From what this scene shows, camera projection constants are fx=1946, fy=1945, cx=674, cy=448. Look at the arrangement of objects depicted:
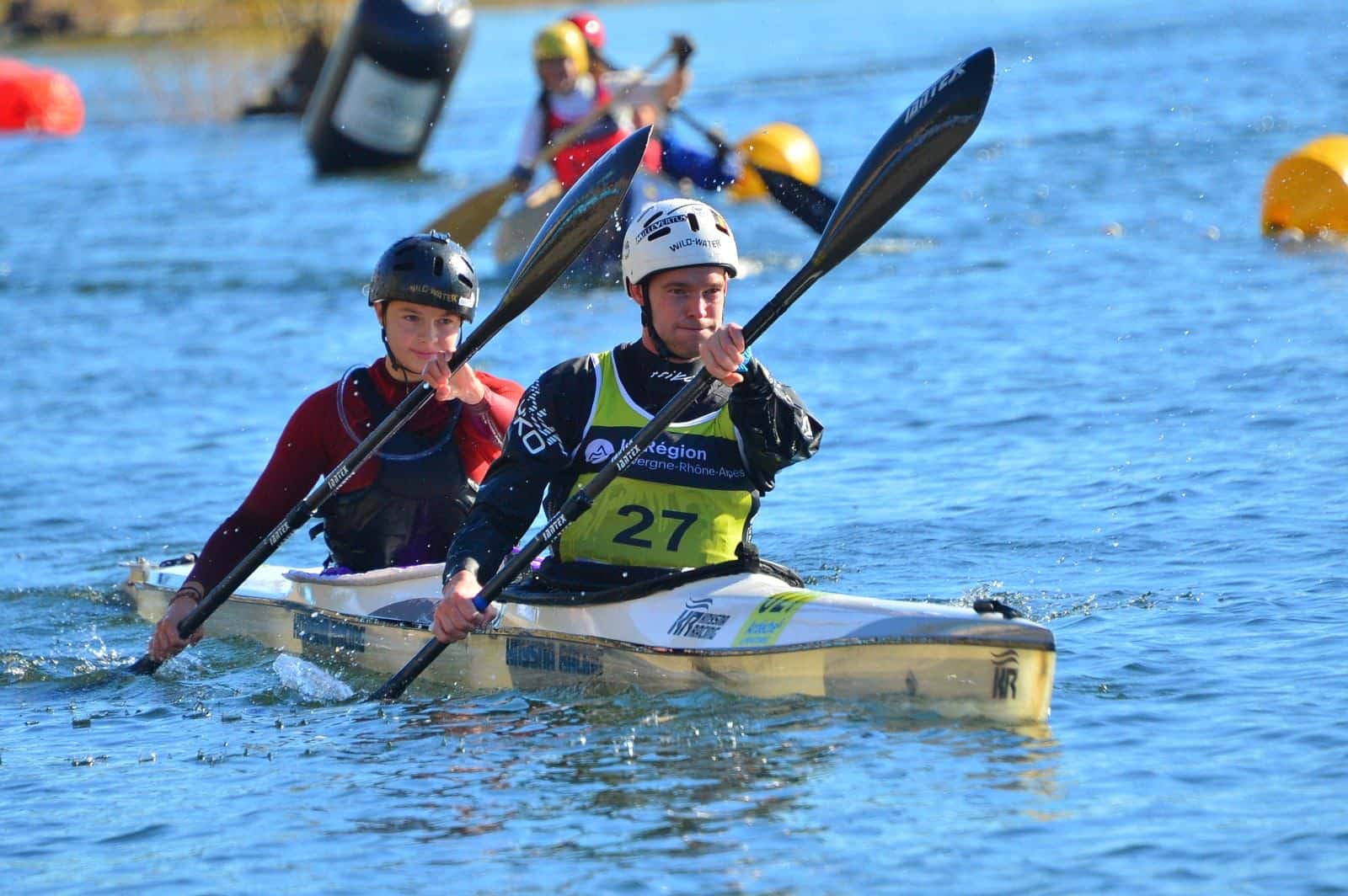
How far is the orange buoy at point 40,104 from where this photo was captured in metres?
33.3

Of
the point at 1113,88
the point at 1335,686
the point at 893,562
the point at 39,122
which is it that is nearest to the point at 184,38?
the point at 39,122

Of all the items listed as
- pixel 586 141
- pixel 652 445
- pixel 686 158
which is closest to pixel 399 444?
pixel 652 445

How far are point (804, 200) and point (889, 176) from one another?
313cm

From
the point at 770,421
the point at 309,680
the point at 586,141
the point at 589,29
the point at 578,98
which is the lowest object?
the point at 309,680

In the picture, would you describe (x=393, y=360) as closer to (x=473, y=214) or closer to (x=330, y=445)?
(x=330, y=445)

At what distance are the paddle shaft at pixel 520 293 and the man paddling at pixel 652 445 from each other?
614mm

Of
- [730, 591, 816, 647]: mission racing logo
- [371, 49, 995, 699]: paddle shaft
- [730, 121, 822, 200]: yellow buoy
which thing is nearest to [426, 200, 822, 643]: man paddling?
[371, 49, 995, 699]: paddle shaft

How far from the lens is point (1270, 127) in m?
20.5

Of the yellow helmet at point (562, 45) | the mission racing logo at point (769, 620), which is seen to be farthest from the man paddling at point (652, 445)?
the yellow helmet at point (562, 45)

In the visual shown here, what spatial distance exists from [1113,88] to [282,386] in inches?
631

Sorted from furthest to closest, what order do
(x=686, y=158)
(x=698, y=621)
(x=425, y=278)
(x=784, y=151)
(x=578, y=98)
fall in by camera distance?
(x=784, y=151)
(x=578, y=98)
(x=686, y=158)
(x=425, y=278)
(x=698, y=621)

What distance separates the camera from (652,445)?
5.83m

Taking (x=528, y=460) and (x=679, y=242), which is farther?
(x=528, y=460)

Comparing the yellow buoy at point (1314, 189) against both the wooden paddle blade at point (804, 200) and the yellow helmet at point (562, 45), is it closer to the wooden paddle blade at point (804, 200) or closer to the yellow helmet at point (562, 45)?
the yellow helmet at point (562, 45)
